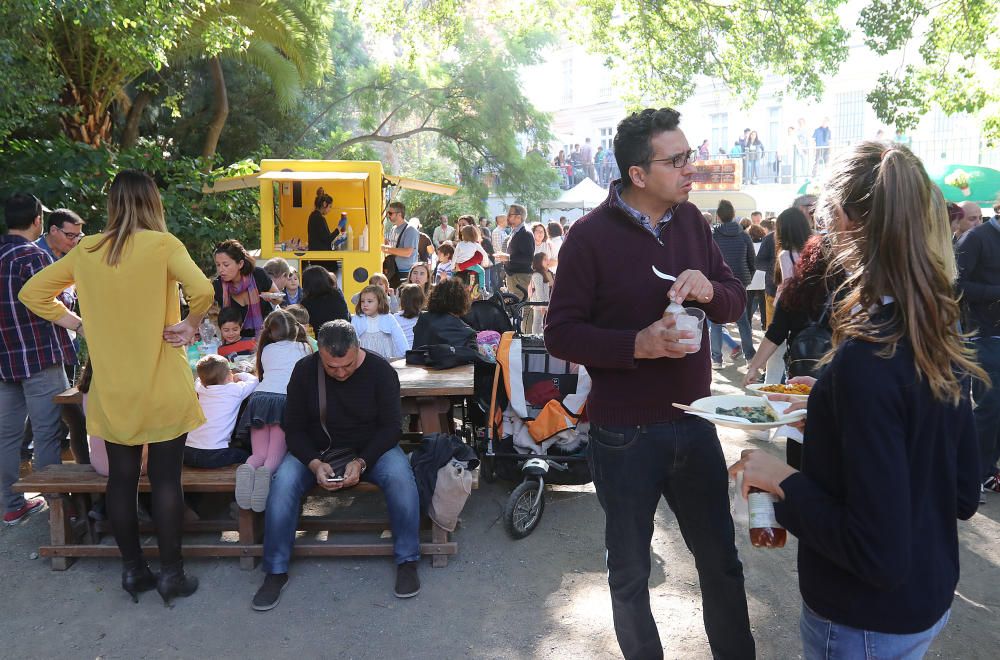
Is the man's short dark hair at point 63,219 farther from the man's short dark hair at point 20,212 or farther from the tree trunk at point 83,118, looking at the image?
the tree trunk at point 83,118

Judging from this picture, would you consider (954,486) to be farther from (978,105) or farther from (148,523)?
(978,105)

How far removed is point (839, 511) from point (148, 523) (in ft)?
13.6

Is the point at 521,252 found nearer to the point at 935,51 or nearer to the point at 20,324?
the point at 935,51

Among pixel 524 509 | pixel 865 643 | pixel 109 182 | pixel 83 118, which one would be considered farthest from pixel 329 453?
pixel 83 118

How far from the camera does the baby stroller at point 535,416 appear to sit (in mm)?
5250

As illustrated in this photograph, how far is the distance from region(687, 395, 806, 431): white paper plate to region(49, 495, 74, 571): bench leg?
3.71m

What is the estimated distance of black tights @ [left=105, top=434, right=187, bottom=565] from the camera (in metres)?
3.96

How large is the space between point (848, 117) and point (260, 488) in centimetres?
2872

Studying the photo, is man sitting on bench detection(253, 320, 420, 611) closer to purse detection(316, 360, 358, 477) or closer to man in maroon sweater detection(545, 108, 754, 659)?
purse detection(316, 360, 358, 477)

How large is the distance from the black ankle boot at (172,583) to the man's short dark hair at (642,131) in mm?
A: 2956

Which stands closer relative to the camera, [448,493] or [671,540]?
[448,493]

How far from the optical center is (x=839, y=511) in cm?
164

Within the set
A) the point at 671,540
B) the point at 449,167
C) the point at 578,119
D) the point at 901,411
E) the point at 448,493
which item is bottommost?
the point at 671,540

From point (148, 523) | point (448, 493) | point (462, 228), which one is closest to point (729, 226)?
point (462, 228)
